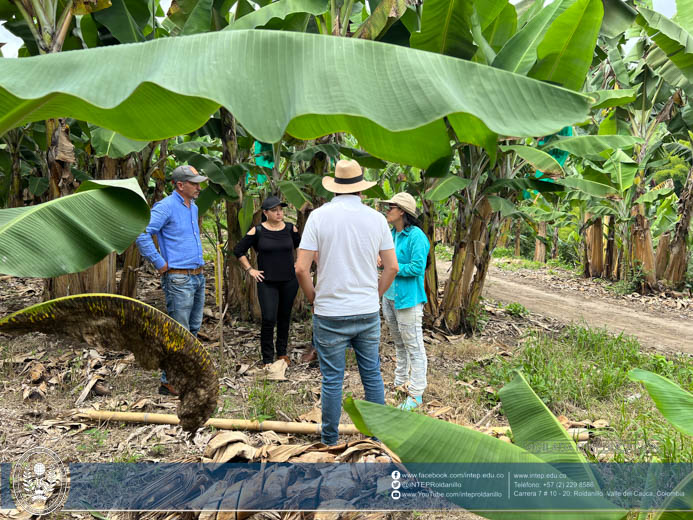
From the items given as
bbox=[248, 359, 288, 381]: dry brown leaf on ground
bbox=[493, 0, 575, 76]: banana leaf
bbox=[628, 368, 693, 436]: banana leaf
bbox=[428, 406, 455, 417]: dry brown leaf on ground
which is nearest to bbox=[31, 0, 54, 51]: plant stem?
bbox=[248, 359, 288, 381]: dry brown leaf on ground

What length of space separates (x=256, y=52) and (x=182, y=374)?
118 cm

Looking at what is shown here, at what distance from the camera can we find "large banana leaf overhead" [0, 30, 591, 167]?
3.44 feet

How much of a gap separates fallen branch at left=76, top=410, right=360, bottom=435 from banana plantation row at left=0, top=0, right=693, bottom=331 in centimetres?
108

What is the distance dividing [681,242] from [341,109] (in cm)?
1081

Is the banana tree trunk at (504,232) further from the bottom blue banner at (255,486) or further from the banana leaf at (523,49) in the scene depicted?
the bottom blue banner at (255,486)

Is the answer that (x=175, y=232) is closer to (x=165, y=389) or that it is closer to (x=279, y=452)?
(x=165, y=389)

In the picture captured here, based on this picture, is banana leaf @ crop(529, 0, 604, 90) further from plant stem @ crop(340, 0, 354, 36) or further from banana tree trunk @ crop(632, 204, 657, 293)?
banana tree trunk @ crop(632, 204, 657, 293)

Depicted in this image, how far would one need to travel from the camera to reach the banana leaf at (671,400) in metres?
1.53

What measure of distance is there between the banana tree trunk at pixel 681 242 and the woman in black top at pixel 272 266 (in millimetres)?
8468

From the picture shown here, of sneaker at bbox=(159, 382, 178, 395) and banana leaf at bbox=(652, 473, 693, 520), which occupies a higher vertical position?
banana leaf at bbox=(652, 473, 693, 520)

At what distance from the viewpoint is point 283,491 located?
2.19 meters

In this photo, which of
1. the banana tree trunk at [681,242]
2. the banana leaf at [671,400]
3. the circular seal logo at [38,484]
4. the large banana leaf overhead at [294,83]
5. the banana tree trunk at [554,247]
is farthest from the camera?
the banana tree trunk at [554,247]

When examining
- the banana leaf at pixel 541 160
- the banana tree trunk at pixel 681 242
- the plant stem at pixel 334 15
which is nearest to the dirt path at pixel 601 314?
the banana tree trunk at pixel 681 242

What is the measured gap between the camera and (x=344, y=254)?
106 inches
